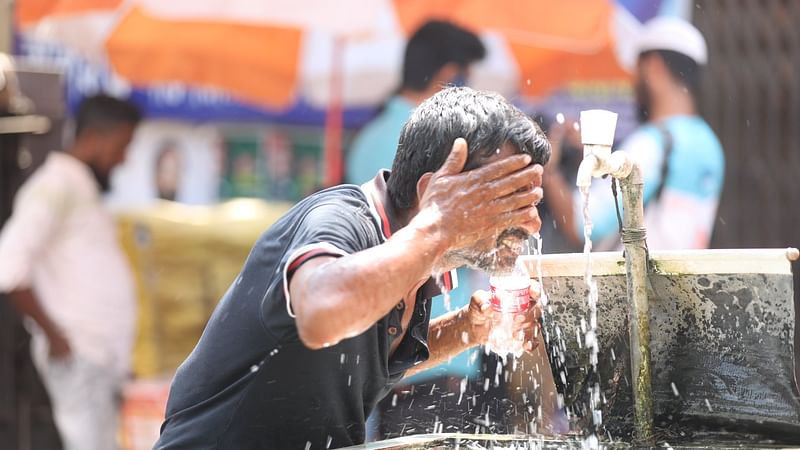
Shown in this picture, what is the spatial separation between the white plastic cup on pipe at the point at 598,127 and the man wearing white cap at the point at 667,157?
282 cm

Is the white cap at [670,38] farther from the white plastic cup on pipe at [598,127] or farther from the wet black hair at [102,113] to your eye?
the white plastic cup on pipe at [598,127]

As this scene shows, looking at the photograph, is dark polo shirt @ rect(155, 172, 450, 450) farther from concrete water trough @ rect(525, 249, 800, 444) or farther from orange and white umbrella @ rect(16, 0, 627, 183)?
orange and white umbrella @ rect(16, 0, 627, 183)

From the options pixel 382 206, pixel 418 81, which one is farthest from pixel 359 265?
pixel 418 81

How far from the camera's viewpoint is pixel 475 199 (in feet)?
6.86

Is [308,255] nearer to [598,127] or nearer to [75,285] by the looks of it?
[598,127]

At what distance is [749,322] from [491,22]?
2945 millimetres

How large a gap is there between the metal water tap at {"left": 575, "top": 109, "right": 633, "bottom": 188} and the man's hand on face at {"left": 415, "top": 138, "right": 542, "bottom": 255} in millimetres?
137

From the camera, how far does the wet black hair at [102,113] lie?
224 inches

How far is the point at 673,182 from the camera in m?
5.22

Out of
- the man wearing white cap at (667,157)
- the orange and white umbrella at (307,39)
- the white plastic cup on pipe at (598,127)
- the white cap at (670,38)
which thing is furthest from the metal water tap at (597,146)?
the white cap at (670,38)

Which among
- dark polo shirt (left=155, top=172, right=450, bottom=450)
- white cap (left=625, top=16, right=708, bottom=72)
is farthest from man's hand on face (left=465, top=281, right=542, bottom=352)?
white cap (left=625, top=16, right=708, bottom=72)

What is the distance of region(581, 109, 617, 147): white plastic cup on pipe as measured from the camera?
2.28 meters

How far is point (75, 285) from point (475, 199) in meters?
3.85

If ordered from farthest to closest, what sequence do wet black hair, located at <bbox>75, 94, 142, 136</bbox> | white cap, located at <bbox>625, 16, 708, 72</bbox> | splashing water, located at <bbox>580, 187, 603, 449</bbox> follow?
1. wet black hair, located at <bbox>75, 94, 142, 136</bbox>
2. white cap, located at <bbox>625, 16, 708, 72</bbox>
3. splashing water, located at <bbox>580, 187, 603, 449</bbox>
